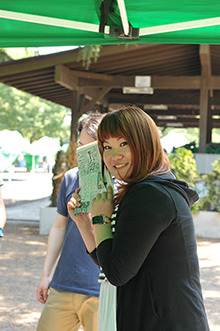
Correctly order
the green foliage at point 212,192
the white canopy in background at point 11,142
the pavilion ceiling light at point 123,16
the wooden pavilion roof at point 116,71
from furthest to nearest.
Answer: the white canopy in background at point 11,142 < the wooden pavilion roof at point 116,71 < the green foliage at point 212,192 < the pavilion ceiling light at point 123,16

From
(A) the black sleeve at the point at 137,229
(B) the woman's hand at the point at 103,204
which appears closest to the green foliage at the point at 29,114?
(B) the woman's hand at the point at 103,204

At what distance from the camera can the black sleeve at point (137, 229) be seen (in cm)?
171

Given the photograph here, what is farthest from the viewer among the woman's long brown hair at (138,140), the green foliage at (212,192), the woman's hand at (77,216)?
the green foliage at (212,192)

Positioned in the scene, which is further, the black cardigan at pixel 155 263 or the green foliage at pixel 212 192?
the green foliage at pixel 212 192

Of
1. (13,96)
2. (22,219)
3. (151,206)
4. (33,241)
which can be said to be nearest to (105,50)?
(22,219)

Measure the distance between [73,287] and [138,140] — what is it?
1.16 meters

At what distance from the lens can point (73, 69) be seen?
14484 mm

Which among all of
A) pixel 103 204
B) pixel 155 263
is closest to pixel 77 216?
pixel 103 204

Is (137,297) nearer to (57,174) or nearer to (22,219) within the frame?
(57,174)

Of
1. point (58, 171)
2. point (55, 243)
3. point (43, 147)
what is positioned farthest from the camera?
point (43, 147)

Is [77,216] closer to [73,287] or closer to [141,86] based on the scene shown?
[73,287]

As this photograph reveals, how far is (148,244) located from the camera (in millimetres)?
1710

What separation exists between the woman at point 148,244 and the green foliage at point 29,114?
29991 millimetres

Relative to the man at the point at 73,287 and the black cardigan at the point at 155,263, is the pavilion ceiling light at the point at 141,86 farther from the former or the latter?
the black cardigan at the point at 155,263
